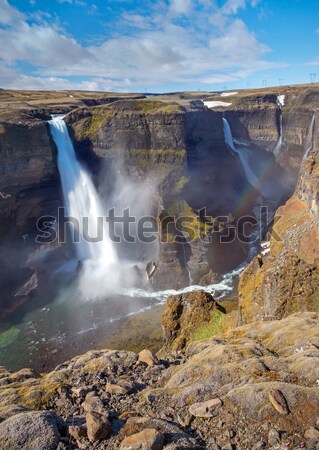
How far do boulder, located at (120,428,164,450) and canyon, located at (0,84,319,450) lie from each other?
0.10 ft

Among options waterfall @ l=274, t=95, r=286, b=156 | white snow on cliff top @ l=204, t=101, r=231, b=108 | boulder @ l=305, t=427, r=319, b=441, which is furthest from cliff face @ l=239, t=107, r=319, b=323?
white snow on cliff top @ l=204, t=101, r=231, b=108

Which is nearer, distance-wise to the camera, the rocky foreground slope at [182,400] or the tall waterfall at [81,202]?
the rocky foreground slope at [182,400]

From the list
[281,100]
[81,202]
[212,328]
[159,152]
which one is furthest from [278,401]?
[281,100]

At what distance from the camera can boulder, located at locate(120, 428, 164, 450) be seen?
727 centimetres

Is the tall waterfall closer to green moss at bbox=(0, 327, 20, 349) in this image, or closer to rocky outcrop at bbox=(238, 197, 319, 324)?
green moss at bbox=(0, 327, 20, 349)

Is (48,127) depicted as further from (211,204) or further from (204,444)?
(204,444)

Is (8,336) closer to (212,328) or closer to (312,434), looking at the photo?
(212,328)

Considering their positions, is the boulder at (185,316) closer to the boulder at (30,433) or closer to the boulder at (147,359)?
the boulder at (147,359)

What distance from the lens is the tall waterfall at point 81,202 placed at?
183ft

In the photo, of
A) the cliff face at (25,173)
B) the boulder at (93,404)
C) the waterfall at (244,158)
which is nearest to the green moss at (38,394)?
the boulder at (93,404)

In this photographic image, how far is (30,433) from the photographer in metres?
7.76

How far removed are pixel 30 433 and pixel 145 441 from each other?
9.05ft

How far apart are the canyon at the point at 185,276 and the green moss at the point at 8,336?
0.60 ft

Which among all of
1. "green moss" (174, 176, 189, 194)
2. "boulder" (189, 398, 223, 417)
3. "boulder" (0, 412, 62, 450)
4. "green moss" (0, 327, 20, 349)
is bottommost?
"green moss" (0, 327, 20, 349)
